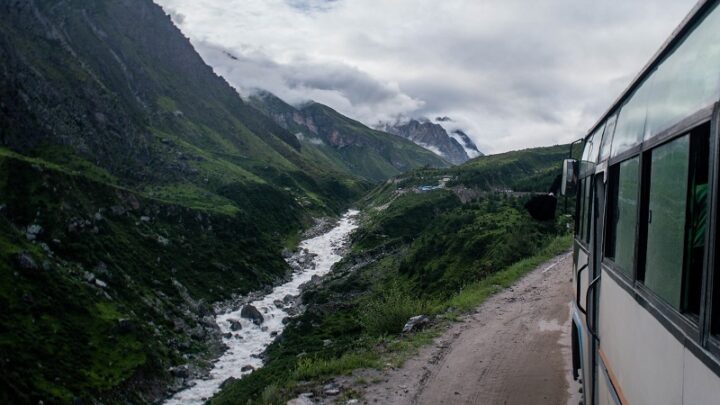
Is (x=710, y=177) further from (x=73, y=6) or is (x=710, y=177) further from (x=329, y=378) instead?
(x=73, y=6)

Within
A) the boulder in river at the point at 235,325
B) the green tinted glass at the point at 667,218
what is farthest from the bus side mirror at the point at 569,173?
the boulder in river at the point at 235,325

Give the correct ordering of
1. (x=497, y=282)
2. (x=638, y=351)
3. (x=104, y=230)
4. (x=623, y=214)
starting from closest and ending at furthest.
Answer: (x=638, y=351) → (x=623, y=214) → (x=497, y=282) → (x=104, y=230)

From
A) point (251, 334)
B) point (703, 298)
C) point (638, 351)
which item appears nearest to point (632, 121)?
point (638, 351)

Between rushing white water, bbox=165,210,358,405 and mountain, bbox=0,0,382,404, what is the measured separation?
1.47m

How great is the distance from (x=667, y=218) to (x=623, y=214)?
1.72 m

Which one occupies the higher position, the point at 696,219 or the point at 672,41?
the point at 672,41

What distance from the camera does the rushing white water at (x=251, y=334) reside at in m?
31.7

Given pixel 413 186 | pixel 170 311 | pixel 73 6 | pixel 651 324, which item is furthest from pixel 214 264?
pixel 73 6

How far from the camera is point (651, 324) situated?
3.92 m

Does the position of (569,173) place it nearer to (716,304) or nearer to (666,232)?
(666,232)

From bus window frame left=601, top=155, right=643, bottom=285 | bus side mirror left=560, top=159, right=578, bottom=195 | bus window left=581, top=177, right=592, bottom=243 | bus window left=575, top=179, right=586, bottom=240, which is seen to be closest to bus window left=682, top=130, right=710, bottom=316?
bus window frame left=601, top=155, right=643, bottom=285

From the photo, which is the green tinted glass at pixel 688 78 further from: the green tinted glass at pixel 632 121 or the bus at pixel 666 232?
the green tinted glass at pixel 632 121

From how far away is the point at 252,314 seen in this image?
4566cm

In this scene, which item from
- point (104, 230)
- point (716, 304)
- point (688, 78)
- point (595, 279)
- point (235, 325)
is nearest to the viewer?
point (716, 304)
